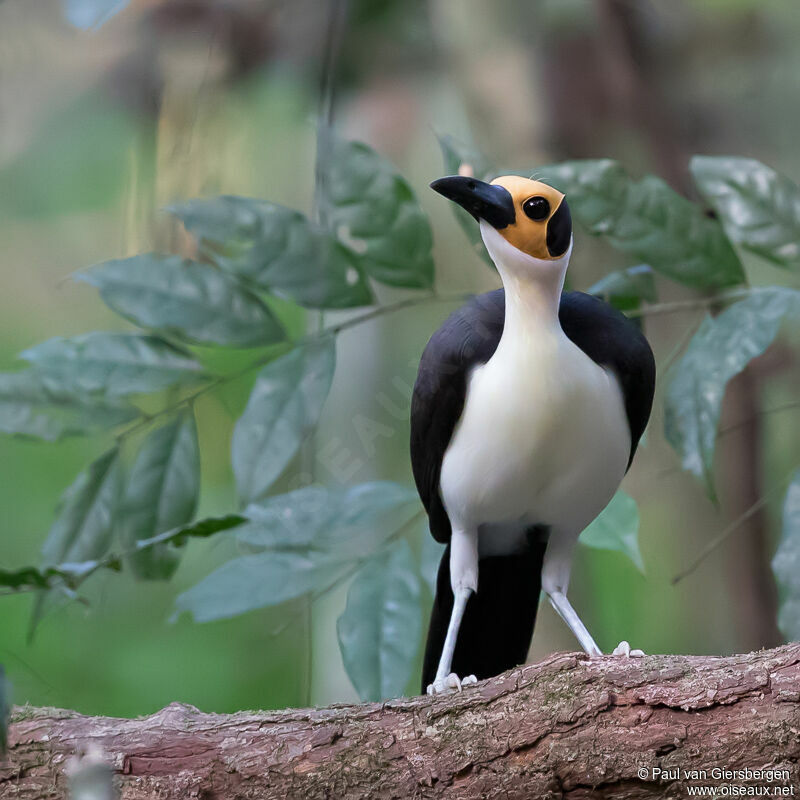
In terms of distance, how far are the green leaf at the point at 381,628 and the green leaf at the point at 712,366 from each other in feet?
1.24

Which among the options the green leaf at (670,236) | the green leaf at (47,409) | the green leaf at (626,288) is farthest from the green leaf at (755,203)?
the green leaf at (47,409)

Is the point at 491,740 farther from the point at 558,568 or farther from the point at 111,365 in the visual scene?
the point at 111,365

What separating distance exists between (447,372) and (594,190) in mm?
384

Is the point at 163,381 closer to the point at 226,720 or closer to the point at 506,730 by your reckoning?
the point at 226,720

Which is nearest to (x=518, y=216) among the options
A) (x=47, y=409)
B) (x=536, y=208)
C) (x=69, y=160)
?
(x=536, y=208)

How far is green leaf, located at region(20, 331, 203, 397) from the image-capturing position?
3.83 ft

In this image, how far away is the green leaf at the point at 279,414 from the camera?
118 cm

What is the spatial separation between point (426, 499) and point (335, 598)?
0.79 metres

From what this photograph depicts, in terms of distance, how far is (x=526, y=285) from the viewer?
891 mm

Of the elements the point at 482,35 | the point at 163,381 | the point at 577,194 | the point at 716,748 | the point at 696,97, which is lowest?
the point at 716,748

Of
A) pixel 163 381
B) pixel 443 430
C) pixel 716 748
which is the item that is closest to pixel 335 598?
pixel 163 381

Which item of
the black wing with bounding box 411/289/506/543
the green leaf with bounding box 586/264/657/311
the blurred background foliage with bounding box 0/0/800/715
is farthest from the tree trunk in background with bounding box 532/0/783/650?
the black wing with bounding box 411/289/506/543

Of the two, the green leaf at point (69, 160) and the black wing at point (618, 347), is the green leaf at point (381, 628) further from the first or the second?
the green leaf at point (69, 160)

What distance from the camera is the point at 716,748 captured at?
0.70 metres
